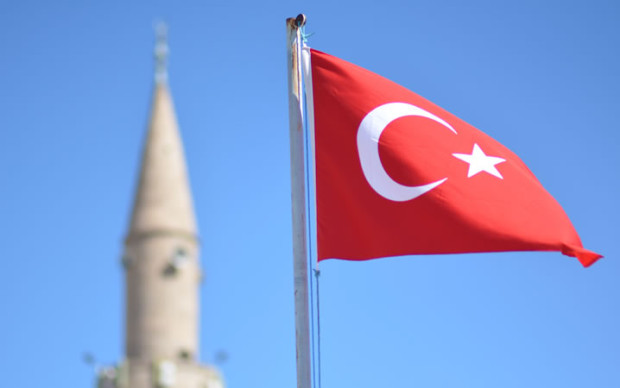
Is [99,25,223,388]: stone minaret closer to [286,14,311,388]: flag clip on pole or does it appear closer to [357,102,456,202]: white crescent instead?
[286,14,311,388]: flag clip on pole

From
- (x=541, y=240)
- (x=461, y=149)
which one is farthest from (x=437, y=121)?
(x=541, y=240)

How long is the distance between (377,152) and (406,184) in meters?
0.91

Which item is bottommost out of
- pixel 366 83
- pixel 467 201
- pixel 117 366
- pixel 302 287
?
pixel 117 366

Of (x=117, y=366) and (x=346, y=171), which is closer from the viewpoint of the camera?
(x=117, y=366)

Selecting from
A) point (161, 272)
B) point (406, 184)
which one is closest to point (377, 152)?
point (406, 184)

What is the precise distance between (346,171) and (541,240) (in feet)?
13.5

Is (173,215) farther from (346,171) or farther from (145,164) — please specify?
(346,171)

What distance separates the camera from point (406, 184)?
127 ft

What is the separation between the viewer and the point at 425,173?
128ft

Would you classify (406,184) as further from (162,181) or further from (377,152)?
(162,181)

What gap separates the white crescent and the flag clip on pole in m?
1.57

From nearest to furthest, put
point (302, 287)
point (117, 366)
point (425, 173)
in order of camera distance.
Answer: point (117, 366) → point (302, 287) → point (425, 173)

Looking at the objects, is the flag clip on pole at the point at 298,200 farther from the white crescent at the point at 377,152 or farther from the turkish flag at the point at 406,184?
the white crescent at the point at 377,152

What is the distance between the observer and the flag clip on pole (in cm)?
3603
